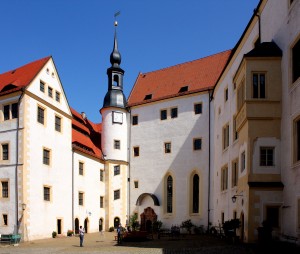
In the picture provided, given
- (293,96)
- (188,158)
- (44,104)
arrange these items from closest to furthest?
1. (293,96)
2. (44,104)
3. (188,158)

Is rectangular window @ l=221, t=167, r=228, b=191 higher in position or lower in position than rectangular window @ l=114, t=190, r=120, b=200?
higher

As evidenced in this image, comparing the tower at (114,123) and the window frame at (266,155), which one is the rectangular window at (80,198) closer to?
the tower at (114,123)

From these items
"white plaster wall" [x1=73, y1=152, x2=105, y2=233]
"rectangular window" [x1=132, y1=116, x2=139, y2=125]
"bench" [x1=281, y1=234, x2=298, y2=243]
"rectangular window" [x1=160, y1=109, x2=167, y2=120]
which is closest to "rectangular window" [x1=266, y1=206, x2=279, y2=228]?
"bench" [x1=281, y1=234, x2=298, y2=243]

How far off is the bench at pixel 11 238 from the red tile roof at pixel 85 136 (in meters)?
11.2

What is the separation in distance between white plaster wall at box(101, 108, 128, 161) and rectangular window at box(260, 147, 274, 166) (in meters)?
27.3

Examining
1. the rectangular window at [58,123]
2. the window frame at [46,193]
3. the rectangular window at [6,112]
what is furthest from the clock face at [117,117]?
the rectangular window at [6,112]

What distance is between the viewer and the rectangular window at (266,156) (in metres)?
21.0

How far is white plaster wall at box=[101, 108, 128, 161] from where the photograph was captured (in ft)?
154

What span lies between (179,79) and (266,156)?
28.5 metres

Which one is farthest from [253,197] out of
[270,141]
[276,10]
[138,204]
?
[138,204]

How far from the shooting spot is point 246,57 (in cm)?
2134

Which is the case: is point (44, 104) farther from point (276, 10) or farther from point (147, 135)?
point (276, 10)

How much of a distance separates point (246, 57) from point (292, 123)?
13.9 ft

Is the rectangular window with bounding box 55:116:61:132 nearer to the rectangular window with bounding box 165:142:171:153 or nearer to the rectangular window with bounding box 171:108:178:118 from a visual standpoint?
the rectangular window with bounding box 165:142:171:153
